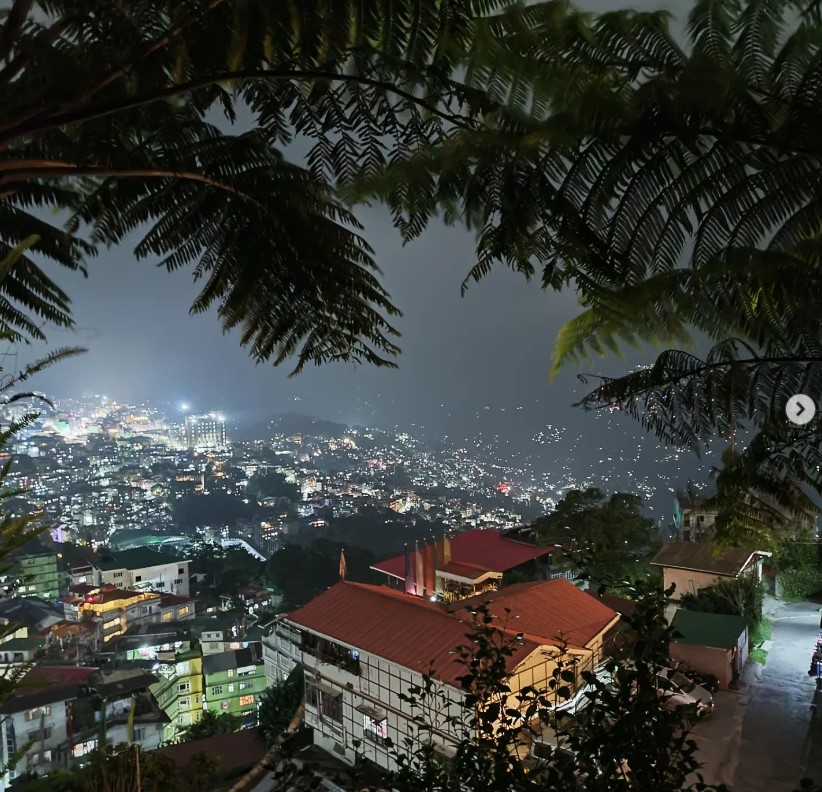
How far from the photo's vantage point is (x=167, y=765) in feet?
16.9

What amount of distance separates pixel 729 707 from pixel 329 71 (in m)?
5.68

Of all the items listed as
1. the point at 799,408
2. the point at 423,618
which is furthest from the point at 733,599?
the point at 799,408

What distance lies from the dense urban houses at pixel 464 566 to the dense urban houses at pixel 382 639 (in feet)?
11.3

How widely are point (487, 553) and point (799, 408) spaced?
10.7 metres

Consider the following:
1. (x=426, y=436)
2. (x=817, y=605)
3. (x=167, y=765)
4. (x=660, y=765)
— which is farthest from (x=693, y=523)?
(x=426, y=436)

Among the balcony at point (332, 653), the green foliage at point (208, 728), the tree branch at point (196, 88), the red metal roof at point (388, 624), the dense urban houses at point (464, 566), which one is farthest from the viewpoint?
the dense urban houses at point (464, 566)

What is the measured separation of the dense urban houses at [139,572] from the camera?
20547 mm

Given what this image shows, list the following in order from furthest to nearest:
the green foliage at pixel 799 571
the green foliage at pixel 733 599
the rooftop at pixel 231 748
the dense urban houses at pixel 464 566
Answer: the dense urban houses at pixel 464 566 < the green foliage at pixel 799 571 < the rooftop at pixel 231 748 < the green foliage at pixel 733 599

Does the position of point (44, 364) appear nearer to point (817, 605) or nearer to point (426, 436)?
point (817, 605)

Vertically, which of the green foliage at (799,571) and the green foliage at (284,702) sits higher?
the green foliage at (799,571)

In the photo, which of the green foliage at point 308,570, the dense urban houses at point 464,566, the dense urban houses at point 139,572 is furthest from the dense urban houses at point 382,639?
the dense urban houses at point 139,572

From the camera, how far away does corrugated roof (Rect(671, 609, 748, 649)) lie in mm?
5367

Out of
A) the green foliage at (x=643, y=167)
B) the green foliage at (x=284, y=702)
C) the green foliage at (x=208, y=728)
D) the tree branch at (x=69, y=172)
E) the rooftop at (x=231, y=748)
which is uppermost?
the tree branch at (x=69, y=172)

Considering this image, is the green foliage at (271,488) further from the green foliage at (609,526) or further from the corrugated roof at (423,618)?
the corrugated roof at (423,618)
